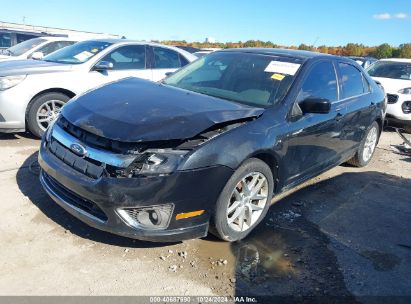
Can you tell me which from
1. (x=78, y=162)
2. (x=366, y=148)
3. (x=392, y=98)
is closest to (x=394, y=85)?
(x=392, y=98)

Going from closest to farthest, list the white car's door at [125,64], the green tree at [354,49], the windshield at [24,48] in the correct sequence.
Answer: the white car's door at [125,64] → the windshield at [24,48] → the green tree at [354,49]

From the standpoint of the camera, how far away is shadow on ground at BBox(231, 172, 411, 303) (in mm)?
2928

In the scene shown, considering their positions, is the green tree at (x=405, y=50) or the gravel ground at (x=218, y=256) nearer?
the gravel ground at (x=218, y=256)

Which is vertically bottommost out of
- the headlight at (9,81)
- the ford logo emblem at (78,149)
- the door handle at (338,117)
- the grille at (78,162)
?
the grille at (78,162)

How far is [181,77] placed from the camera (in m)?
4.55

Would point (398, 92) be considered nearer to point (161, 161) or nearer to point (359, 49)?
point (161, 161)

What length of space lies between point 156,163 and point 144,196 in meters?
0.25

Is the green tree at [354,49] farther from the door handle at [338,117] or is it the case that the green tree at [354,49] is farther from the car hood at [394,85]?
the door handle at [338,117]

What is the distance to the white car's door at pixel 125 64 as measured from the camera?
20.7ft

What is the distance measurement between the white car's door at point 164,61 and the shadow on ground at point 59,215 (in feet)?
10.1

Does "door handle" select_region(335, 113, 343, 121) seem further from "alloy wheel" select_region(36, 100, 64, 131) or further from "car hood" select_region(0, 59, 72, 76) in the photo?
"car hood" select_region(0, 59, 72, 76)

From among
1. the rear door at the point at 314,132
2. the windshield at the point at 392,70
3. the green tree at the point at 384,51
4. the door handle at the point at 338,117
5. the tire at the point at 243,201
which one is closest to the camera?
the tire at the point at 243,201

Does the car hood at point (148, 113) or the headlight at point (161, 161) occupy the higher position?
the car hood at point (148, 113)

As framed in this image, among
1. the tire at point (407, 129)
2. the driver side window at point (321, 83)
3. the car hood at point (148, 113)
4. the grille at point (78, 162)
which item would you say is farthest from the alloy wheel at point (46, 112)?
the tire at point (407, 129)
